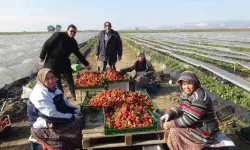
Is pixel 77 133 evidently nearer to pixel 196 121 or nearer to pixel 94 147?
pixel 94 147

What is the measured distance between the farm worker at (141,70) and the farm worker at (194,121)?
3.73 metres

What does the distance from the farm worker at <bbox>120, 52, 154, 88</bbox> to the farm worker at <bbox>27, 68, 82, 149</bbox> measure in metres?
3.68

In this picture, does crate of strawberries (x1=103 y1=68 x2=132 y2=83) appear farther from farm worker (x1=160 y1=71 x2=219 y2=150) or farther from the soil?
farm worker (x1=160 y1=71 x2=219 y2=150)

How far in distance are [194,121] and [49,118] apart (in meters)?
1.97

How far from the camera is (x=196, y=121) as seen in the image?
3.29 meters

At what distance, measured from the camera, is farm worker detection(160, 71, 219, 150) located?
3.26 meters

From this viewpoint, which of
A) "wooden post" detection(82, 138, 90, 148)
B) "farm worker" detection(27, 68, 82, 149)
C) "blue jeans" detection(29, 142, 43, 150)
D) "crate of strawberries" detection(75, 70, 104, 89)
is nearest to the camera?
"farm worker" detection(27, 68, 82, 149)

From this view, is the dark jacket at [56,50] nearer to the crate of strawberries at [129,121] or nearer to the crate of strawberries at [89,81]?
the crate of strawberries at [89,81]

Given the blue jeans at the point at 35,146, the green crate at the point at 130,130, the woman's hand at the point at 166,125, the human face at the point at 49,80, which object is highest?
the human face at the point at 49,80

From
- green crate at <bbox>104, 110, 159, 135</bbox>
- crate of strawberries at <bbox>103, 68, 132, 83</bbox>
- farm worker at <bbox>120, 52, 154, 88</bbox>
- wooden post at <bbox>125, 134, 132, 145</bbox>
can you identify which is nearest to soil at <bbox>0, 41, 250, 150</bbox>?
farm worker at <bbox>120, 52, 154, 88</bbox>

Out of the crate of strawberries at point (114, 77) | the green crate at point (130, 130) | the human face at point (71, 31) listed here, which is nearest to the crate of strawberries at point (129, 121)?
the green crate at point (130, 130)

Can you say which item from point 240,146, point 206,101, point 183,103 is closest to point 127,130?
point 183,103

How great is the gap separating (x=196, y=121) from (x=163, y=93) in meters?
4.66

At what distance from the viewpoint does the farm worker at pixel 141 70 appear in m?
7.22
